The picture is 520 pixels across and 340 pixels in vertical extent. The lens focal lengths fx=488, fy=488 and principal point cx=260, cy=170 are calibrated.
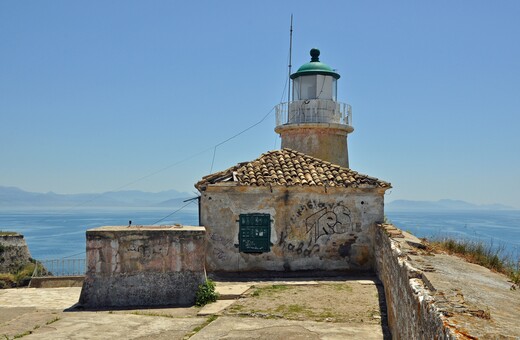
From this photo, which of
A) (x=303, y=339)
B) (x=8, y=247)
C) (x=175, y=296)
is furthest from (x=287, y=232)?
(x=8, y=247)

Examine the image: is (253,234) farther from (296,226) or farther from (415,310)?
(415,310)

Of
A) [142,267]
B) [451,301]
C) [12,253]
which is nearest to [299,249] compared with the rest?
[142,267]

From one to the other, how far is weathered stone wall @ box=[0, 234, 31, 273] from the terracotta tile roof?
1911 centimetres

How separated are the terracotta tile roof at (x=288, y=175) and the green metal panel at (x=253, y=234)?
932 mm

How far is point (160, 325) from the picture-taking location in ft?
27.3

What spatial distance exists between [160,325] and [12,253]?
23147mm

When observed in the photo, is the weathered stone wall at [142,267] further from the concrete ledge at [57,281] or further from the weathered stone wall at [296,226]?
the concrete ledge at [57,281]

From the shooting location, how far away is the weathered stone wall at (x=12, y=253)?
27141mm

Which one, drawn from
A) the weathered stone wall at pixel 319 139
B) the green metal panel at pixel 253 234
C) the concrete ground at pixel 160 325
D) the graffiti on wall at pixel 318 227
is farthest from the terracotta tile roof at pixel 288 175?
the weathered stone wall at pixel 319 139

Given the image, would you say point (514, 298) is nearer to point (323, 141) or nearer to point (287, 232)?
point (287, 232)

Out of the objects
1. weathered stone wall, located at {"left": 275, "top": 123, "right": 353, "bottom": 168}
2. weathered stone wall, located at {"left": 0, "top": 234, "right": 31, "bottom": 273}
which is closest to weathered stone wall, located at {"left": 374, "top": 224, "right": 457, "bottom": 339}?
weathered stone wall, located at {"left": 275, "top": 123, "right": 353, "bottom": 168}

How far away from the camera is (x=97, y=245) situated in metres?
10.2

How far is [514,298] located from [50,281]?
2115 centimetres

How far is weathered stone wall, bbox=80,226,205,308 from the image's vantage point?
1015cm
